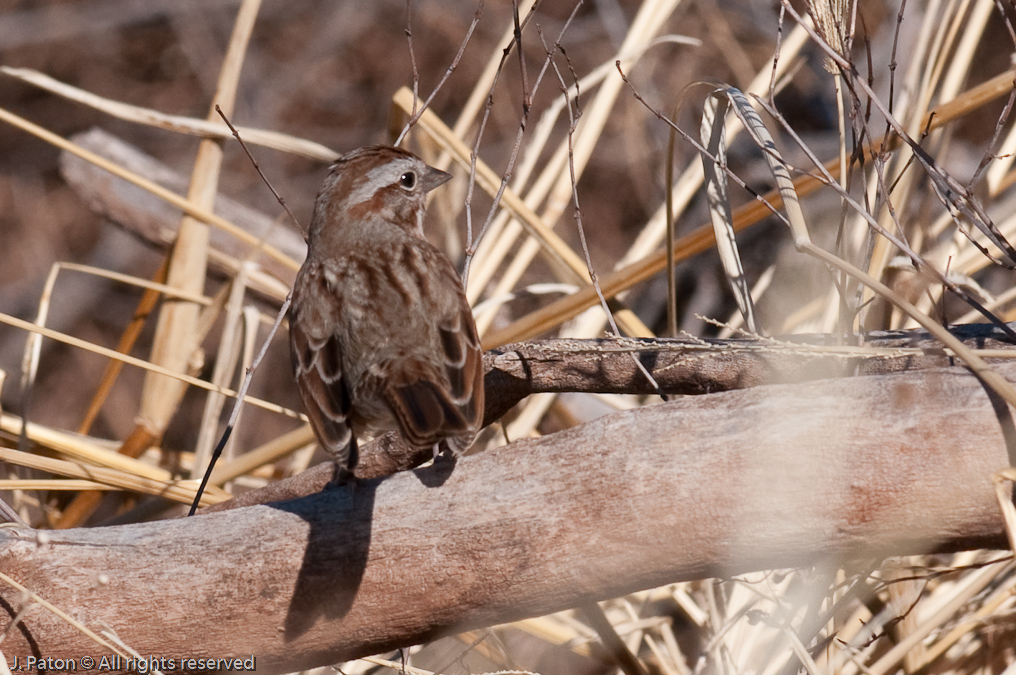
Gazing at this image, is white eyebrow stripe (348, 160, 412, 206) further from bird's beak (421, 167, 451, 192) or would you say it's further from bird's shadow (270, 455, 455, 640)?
bird's shadow (270, 455, 455, 640)

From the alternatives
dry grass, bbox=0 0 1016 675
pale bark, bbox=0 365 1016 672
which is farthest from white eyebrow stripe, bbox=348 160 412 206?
pale bark, bbox=0 365 1016 672

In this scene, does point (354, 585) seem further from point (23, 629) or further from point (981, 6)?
point (981, 6)

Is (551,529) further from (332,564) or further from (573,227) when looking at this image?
(573,227)

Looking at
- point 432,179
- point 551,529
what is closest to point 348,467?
point 551,529

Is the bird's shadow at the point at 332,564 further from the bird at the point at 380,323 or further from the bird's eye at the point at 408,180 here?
the bird's eye at the point at 408,180

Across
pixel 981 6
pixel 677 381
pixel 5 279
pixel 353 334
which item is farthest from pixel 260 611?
pixel 5 279

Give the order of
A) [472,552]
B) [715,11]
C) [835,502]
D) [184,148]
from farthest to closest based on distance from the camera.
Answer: [184,148], [715,11], [472,552], [835,502]
